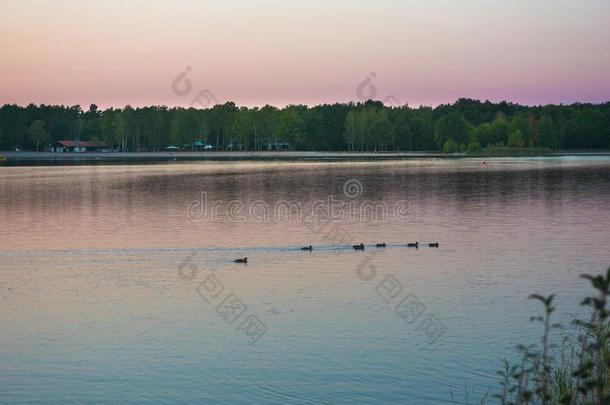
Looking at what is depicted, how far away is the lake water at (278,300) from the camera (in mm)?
16859

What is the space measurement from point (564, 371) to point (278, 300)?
10086 mm

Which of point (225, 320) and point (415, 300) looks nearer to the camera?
point (225, 320)

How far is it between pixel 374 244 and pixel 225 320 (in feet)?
51.0

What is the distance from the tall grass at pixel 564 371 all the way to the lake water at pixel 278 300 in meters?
0.87

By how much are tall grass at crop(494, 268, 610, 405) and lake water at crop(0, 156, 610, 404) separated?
869mm

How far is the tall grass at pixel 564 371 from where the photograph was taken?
311 inches

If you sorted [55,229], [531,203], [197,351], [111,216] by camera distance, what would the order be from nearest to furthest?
[197,351], [55,229], [111,216], [531,203]

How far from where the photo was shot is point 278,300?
24.1m

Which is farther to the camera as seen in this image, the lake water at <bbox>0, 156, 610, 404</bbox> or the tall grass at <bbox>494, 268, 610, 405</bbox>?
the lake water at <bbox>0, 156, 610, 404</bbox>

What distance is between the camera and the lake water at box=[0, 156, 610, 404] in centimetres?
1686

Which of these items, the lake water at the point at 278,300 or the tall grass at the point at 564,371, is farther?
the lake water at the point at 278,300

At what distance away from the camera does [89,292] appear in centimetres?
2589

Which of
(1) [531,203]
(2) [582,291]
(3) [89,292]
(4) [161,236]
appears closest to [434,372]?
(2) [582,291]

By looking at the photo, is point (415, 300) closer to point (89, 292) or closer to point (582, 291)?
point (582, 291)
